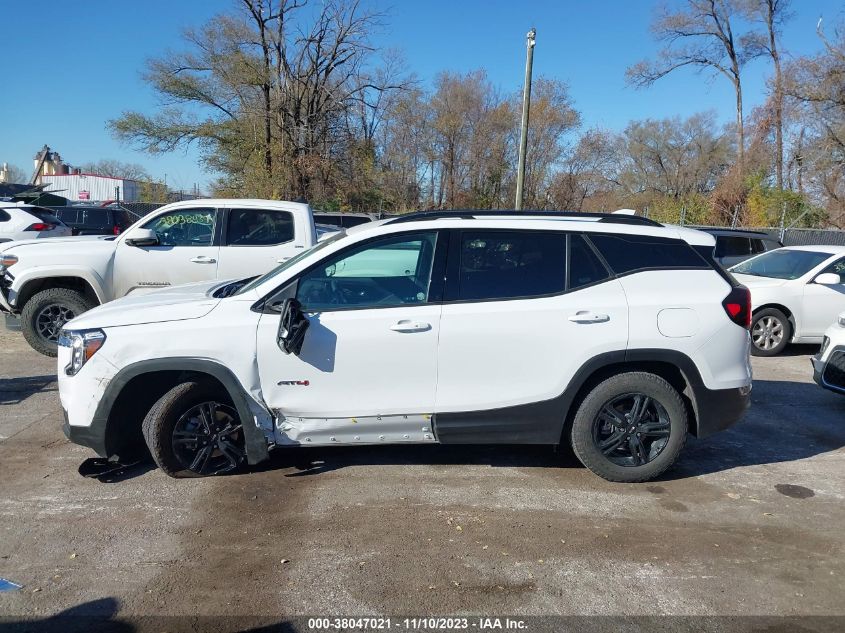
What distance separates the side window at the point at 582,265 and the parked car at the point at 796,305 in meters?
5.69

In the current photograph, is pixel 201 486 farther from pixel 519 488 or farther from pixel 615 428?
pixel 615 428

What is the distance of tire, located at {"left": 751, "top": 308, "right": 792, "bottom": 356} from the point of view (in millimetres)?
9531

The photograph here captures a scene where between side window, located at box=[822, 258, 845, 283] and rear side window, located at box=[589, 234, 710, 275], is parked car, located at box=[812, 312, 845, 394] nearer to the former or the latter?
rear side window, located at box=[589, 234, 710, 275]

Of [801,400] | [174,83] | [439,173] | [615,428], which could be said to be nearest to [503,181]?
[439,173]

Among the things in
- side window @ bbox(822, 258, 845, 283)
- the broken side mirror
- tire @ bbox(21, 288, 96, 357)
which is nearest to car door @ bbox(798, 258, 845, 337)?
side window @ bbox(822, 258, 845, 283)

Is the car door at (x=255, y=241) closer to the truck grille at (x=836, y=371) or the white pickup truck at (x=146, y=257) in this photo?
the white pickup truck at (x=146, y=257)

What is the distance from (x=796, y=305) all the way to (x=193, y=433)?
833 cm

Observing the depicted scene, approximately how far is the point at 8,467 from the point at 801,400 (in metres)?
7.39

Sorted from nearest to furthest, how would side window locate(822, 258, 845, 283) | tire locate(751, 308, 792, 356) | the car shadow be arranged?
the car shadow < tire locate(751, 308, 792, 356) < side window locate(822, 258, 845, 283)

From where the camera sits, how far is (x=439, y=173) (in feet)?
128

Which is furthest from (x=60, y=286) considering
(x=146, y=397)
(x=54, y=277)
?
(x=146, y=397)

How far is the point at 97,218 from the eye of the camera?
2120 centimetres

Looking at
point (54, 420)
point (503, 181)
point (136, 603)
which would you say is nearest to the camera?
point (136, 603)

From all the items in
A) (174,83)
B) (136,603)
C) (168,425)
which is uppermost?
(174,83)
